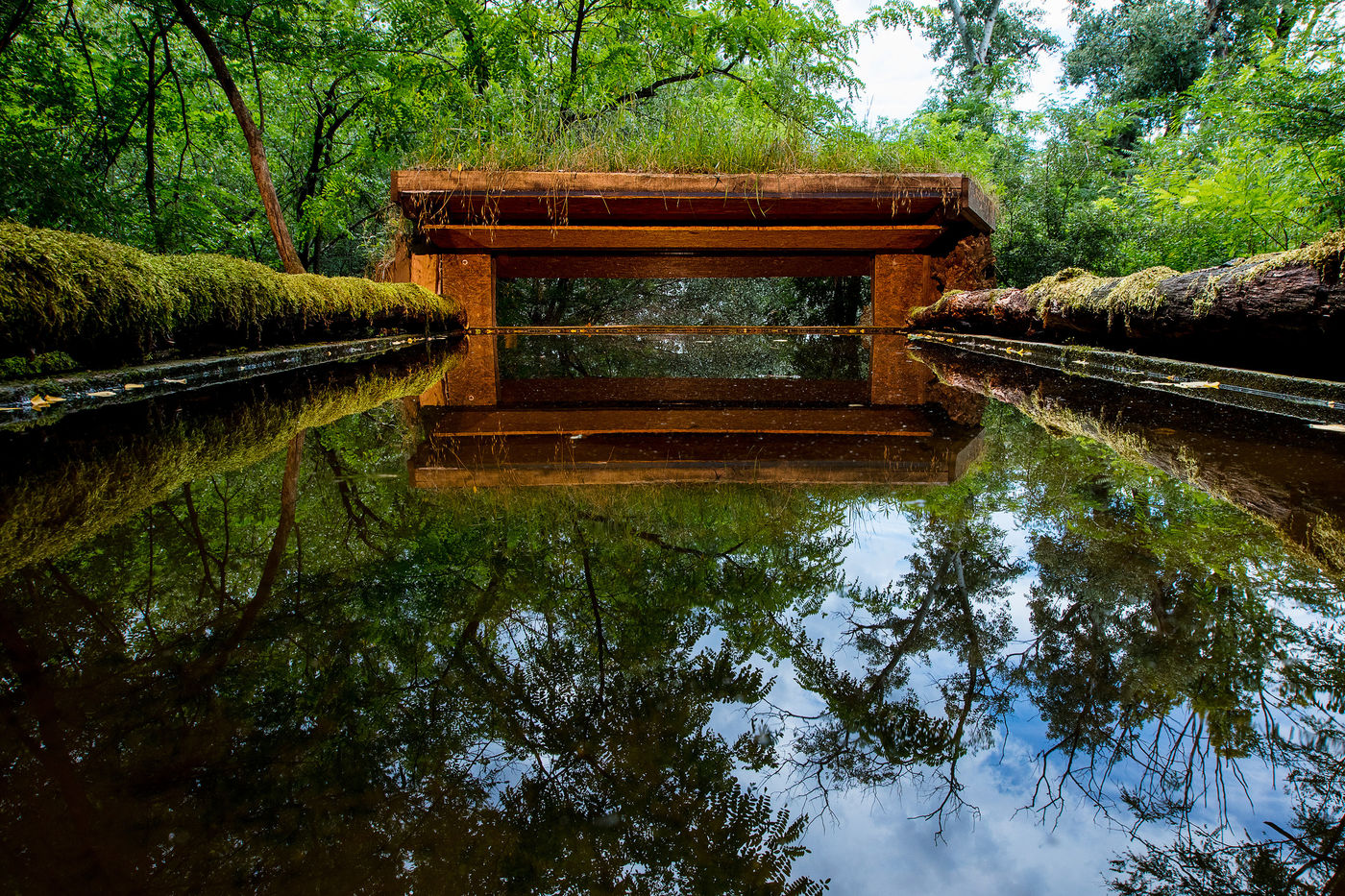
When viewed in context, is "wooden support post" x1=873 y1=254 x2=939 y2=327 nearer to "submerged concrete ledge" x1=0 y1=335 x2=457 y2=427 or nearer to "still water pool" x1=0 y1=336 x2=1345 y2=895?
"submerged concrete ledge" x1=0 y1=335 x2=457 y2=427

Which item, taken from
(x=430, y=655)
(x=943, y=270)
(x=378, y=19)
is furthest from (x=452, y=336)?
(x=430, y=655)

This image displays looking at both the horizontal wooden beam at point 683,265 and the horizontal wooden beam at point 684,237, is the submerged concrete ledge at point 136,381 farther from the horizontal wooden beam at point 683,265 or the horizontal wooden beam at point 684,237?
the horizontal wooden beam at point 683,265

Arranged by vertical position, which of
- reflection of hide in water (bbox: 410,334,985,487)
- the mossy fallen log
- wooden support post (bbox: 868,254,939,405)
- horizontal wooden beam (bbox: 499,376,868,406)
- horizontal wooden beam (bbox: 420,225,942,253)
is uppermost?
horizontal wooden beam (bbox: 420,225,942,253)

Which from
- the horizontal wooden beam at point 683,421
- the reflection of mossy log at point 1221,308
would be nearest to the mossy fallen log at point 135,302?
the horizontal wooden beam at point 683,421

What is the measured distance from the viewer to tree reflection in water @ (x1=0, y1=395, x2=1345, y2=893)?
1.73ft

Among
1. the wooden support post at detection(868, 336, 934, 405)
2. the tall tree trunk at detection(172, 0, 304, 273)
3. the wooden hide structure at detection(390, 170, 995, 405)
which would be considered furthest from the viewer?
the tall tree trunk at detection(172, 0, 304, 273)

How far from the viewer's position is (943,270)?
23.7 feet

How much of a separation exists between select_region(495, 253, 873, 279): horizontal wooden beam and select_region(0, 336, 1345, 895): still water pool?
252 inches

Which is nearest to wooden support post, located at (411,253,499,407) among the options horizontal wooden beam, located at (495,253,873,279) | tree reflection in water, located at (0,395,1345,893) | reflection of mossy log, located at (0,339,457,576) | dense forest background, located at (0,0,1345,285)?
horizontal wooden beam, located at (495,253,873,279)

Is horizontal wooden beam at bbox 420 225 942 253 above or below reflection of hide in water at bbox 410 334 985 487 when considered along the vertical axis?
above

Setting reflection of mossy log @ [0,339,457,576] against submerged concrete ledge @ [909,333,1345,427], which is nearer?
reflection of mossy log @ [0,339,457,576]

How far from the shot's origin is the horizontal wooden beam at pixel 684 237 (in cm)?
630

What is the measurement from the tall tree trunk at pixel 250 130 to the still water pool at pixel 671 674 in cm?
550

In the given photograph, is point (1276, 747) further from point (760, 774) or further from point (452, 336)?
point (452, 336)
